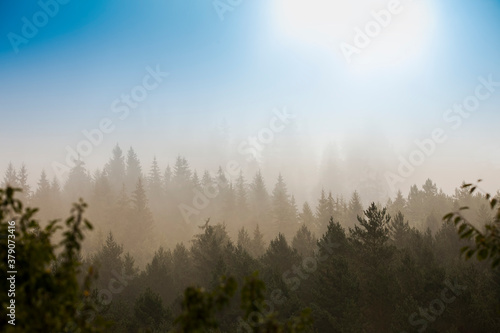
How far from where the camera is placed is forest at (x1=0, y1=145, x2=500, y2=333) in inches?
131

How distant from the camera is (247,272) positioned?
2322 cm

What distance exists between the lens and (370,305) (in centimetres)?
1872

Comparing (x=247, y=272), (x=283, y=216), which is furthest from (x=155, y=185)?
(x=247, y=272)

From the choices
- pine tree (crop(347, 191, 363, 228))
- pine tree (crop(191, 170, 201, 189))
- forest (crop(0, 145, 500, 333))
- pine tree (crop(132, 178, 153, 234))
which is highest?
pine tree (crop(191, 170, 201, 189))

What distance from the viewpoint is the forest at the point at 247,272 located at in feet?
10.9

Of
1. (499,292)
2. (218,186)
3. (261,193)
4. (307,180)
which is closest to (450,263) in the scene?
(499,292)

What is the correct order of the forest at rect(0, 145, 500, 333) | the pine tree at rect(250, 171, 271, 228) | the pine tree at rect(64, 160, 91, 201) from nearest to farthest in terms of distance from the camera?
1. the forest at rect(0, 145, 500, 333)
2. the pine tree at rect(250, 171, 271, 228)
3. the pine tree at rect(64, 160, 91, 201)

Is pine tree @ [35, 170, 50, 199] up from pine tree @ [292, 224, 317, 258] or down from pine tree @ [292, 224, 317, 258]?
up

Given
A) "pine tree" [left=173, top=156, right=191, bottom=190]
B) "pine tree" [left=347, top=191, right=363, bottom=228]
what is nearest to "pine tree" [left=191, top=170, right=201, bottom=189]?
"pine tree" [left=173, top=156, right=191, bottom=190]

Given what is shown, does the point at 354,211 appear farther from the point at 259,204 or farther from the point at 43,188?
the point at 43,188

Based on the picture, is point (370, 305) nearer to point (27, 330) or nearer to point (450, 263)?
point (450, 263)

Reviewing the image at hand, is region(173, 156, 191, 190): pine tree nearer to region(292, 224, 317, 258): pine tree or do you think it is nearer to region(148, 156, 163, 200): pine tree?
region(148, 156, 163, 200): pine tree

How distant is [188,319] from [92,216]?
2890 inches

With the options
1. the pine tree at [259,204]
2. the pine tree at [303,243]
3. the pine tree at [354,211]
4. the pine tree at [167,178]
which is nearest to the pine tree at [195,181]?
the pine tree at [167,178]
